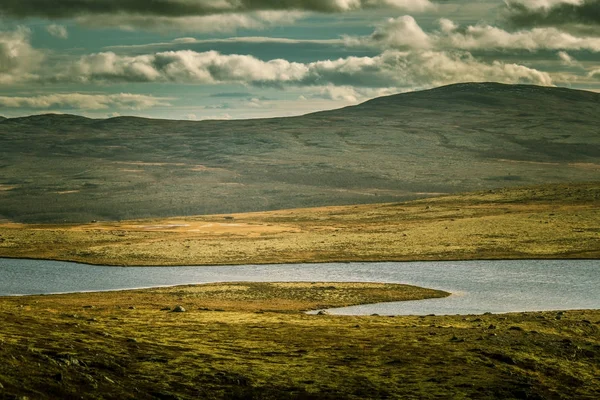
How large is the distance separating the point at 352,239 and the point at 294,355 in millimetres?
96728

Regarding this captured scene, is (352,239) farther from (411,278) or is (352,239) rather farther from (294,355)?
(294,355)

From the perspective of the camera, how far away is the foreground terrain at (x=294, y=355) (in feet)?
102

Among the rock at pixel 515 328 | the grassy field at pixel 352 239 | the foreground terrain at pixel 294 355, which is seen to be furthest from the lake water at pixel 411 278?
the rock at pixel 515 328

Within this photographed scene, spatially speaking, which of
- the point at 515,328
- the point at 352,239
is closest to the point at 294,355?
the point at 515,328

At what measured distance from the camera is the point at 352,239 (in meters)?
136

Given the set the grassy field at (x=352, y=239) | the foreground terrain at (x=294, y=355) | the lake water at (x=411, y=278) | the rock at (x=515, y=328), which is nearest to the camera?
the foreground terrain at (x=294, y=355)

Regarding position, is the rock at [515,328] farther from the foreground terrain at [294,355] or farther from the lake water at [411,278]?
the lake water at [411,278]

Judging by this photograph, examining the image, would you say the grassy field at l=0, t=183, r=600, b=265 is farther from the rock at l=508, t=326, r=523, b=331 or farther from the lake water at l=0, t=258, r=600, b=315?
the rock at l=508, t=326, r=523, b=331

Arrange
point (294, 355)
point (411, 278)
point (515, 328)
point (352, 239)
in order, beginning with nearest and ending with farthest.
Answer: point (294, 355), point (515, 328), point (411, 278), point (352, 239)

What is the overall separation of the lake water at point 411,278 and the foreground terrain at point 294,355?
14.0 metres

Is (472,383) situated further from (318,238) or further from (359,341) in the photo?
(318,238)

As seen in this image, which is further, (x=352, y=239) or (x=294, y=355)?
(x=352, y=239)

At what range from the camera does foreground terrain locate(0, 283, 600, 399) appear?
3123 centimetres

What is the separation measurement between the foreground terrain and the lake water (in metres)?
14.0
